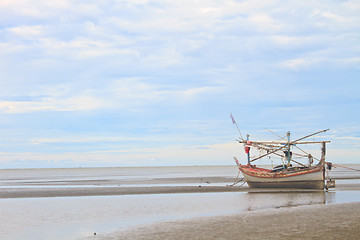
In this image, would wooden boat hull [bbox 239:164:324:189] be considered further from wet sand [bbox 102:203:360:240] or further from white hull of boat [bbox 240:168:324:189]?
wet sand [bbox 102:203:360:240]

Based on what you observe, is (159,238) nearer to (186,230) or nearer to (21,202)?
(186,230)

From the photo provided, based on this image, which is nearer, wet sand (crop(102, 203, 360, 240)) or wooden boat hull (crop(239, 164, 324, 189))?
wet sand (crop(102, 203, 360, 240))

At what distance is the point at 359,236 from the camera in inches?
628

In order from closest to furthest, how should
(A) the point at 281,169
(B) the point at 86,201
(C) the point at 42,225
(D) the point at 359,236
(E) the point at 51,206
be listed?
1. (D) the point at 359,236
2. (C) the point at 42,225
3. (E) the point at 51,206
4. (B) the point at 86,201
5. (A) the point at 281,169

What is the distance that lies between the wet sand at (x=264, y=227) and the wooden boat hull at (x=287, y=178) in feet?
56.5

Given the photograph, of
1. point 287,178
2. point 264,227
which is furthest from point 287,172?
point 264,227

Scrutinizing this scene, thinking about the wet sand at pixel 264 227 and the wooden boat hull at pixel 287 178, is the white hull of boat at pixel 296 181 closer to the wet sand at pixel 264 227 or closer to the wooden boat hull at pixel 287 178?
the wooden boat hull at pixel 287 178

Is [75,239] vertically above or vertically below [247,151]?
below

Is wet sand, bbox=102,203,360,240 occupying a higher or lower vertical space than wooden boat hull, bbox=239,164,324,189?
lower

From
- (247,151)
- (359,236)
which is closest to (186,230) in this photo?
(359,236)

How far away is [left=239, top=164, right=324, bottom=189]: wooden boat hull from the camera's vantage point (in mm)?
41062

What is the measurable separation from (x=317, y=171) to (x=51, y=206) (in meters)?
24.4

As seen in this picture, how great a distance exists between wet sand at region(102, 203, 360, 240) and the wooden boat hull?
56.5ft

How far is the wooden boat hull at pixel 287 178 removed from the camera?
41062mm
